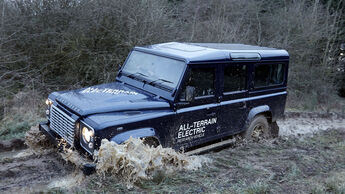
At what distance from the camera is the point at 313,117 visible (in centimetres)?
957

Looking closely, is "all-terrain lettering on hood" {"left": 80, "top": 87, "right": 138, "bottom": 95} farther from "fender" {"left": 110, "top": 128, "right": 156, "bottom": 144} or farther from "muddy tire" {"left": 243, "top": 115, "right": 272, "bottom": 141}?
"muddy tire" {"left": 243, "top": 115, "right": 272, "bottom": 141}

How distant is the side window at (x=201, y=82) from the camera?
4.88 metres

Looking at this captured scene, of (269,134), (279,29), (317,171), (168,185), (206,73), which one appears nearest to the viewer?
(168,185)

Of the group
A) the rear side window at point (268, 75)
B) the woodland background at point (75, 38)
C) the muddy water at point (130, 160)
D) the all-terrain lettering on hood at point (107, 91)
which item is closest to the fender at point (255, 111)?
the rear side window at point (268, 75)

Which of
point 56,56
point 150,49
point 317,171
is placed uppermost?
point 150,49

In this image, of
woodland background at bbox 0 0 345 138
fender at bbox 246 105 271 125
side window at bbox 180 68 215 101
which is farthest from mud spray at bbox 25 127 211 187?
woodland background at bbox 0 0 345 138

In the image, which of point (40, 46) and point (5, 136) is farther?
point (40, 46)

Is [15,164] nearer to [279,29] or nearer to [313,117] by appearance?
[313,117]

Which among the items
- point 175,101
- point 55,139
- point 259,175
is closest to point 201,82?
point 175,101

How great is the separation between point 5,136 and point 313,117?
26.6 ft

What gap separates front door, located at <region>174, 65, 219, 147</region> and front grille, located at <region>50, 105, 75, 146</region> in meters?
1.48

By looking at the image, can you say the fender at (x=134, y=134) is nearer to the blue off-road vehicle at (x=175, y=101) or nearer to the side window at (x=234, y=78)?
the blue off-road vehicle at (x=175, y=101)

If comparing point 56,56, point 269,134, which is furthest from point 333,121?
point 56,56

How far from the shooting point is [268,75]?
6.22 meters
